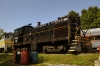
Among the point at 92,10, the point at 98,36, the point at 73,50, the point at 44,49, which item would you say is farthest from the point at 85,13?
the point at 73,50

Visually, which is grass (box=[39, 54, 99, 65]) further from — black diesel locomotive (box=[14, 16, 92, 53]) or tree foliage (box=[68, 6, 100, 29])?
tree foliage (box=[68, 6, 100, 29])

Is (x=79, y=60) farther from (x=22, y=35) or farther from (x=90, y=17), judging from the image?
(x=90, y=17)

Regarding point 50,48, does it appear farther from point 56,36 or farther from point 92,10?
point 92,10

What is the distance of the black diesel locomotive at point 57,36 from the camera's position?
1505cm

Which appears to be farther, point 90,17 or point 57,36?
point 90,17

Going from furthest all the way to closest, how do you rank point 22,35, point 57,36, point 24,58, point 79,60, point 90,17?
point 90,17 → point 22,35 → point 57,36 → point 24,58 → point 79,60

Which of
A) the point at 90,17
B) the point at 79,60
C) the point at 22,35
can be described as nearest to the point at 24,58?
the point at 79,60

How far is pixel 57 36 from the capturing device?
16797 millimetres

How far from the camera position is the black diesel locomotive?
15055 mm

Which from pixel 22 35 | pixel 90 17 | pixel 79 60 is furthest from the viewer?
pixel 90 17

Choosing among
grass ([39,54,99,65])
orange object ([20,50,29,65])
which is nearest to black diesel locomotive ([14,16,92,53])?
grass ([39,54,99,65])

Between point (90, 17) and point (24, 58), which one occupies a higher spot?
point (90, 17)

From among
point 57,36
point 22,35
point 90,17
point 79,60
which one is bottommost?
point 79,60

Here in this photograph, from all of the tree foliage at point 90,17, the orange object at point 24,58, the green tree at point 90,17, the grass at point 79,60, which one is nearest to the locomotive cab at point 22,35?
the orange object at point 24,58
